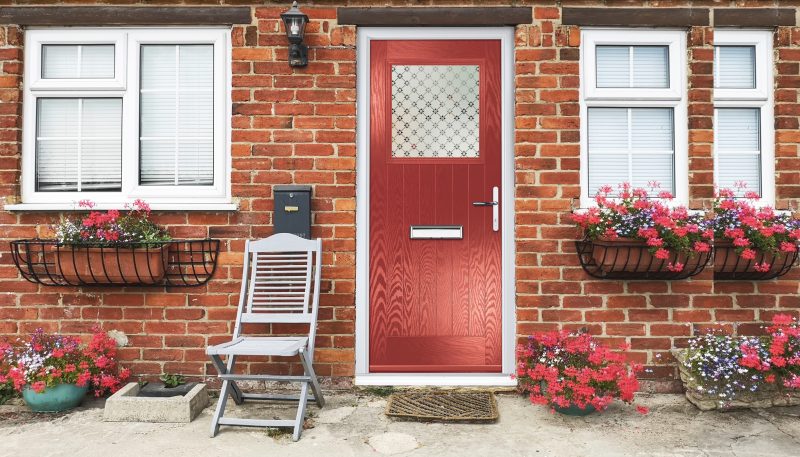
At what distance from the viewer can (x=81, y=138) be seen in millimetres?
4219

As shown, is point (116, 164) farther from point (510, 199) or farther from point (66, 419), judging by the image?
point (510, 199)

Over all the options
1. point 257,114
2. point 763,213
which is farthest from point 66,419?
point 763,213

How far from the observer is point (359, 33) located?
4180 mm

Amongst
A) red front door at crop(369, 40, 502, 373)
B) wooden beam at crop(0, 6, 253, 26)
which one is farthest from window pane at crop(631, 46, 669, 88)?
wooden beam at crop(0, 6, 253, 26)

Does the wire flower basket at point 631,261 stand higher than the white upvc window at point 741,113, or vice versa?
the white upvc window at point 741,113

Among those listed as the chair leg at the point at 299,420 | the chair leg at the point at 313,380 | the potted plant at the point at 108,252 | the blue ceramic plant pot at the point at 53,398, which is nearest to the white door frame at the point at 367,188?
the chair leg at the point at 313,380

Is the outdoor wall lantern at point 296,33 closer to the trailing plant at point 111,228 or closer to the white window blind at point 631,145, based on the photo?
the trailing plant at point 111,228

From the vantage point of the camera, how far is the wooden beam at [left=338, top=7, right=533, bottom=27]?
13.4 ft

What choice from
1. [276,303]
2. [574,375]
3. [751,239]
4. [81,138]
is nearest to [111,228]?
[81,138]

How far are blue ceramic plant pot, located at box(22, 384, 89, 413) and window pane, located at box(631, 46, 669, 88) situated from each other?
4.35 m

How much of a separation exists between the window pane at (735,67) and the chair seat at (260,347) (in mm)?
3507

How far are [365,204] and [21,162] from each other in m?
2.50

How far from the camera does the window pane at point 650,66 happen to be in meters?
4.18

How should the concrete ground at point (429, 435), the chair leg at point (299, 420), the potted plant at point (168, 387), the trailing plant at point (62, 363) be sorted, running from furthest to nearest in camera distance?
the potted plant at point (168, 387)
the trailing plant at point (62, 363)
the chair leg at point (299, 420)
the concrete ground at point (429, 435)
